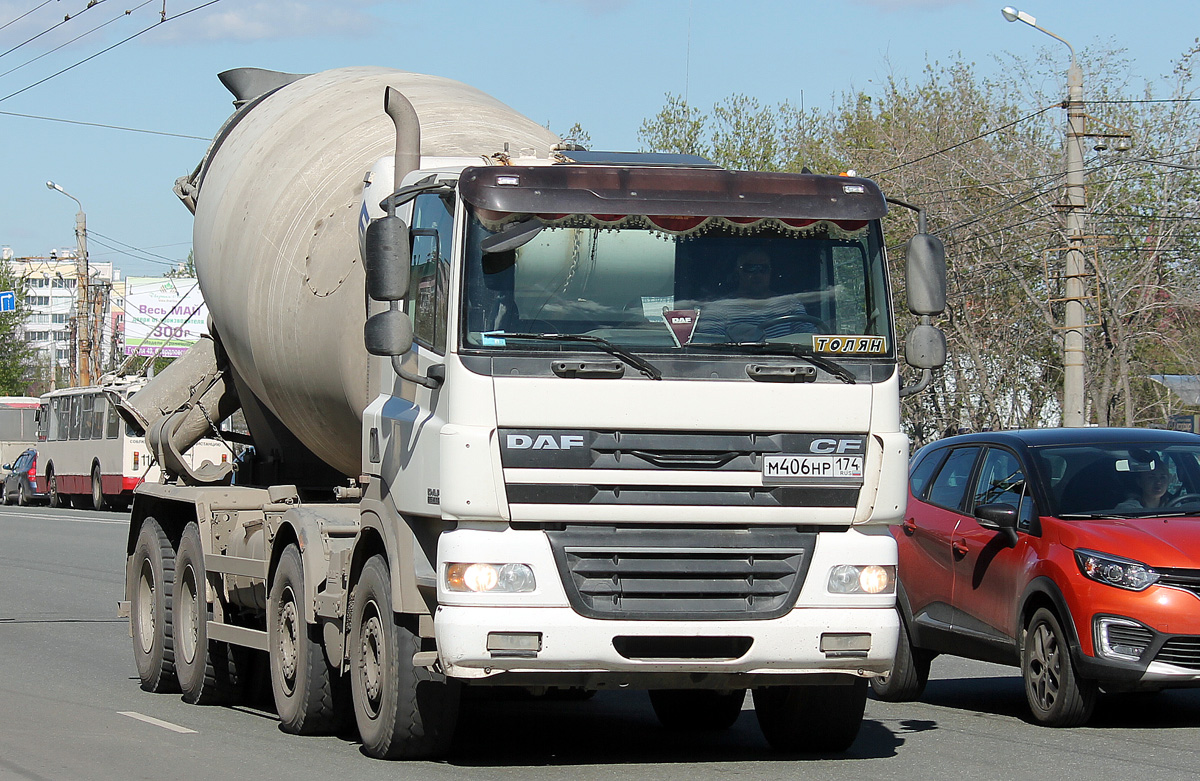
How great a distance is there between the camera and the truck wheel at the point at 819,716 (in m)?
8.08

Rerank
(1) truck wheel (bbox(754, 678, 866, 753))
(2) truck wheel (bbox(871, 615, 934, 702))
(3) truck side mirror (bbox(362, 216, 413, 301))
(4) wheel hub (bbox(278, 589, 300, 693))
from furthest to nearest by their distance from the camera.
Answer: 1. (2) truck wheel (bbox(871, 615, 934, 702))
2. (4) wheel hub (bbox(278, 589, 300, 693))
3. (1) truck wheel (bbox(754, 678, 866, 753))
4. (3) truck side mirror (bbox(362, 216, 413, 301))

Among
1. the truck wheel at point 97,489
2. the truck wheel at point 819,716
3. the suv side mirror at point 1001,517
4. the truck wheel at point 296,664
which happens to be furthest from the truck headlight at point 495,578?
the truck wheel at point 97,489

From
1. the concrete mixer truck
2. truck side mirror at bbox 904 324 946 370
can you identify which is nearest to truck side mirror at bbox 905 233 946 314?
the concrete mixer truck

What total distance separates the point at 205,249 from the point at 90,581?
1015cm

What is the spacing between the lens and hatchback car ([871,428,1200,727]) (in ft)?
27.7

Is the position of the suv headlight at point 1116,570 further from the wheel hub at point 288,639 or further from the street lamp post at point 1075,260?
the street lamp post at point 1075,260

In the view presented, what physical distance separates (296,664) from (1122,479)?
15.7 ft

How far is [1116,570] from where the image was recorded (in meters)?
8.59

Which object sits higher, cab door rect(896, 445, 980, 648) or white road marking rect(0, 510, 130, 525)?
cab door rect(896, 445, 980, 648)

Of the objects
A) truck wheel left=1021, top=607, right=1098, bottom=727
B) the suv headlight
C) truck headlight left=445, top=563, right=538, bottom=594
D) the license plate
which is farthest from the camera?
truck wheel left=1021, top=607, right=1098, bottom=727

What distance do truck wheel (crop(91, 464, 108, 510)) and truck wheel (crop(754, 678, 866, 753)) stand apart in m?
35.8

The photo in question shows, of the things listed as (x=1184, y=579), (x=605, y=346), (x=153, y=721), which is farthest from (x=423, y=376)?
(x=1184, y=579)

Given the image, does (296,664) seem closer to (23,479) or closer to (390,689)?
(390,689)

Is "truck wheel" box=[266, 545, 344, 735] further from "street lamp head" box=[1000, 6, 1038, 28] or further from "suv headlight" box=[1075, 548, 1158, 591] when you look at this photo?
"street lamp head" box=[1000, 6, 1038, 28]
